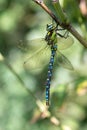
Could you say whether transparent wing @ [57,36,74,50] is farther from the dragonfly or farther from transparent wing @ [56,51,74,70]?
transparent wing @ [56,51,74,70]

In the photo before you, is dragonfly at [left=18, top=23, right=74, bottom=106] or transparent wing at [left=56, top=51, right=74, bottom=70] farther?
transparent wing at [left=56, top=51, right=74, bottom=70]

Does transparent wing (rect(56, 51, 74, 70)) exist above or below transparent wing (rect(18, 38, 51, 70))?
below

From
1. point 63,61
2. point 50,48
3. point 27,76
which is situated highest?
point 50,48

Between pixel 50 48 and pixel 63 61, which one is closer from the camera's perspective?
pixel 50 48

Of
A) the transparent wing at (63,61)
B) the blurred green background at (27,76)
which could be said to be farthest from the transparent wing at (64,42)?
the blurred green background at (27,76)

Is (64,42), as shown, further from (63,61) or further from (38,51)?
(38,51)

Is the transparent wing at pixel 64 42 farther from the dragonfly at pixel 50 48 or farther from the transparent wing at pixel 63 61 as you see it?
the transparent wing at pixel 63 61

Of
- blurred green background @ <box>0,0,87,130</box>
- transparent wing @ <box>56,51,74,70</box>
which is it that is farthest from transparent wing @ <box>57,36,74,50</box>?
blurred green background @ <box>0,0,87,130</box>

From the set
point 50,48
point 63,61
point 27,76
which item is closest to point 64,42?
point 50,48

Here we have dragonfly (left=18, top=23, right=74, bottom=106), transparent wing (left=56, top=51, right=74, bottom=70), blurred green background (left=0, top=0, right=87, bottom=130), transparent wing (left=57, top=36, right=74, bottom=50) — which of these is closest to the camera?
dragonfly (left=18, top=23, right=74, bottom=106)
